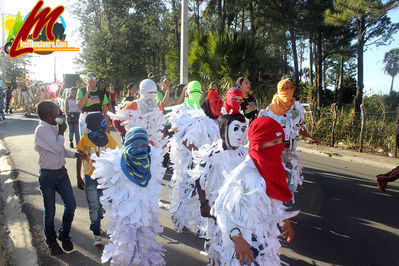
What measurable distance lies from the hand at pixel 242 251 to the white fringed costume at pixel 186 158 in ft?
5.13

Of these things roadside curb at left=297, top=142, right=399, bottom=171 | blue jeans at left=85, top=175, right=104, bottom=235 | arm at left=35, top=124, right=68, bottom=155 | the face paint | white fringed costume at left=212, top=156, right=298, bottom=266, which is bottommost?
roadside curb at left=297, top=142, right=399, bottom=171

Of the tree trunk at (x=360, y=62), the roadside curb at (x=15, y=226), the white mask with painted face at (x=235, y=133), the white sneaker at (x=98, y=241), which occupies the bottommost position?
the roadside curb at (x=15, y=226)

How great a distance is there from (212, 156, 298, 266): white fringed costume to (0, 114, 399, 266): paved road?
1.33 metres

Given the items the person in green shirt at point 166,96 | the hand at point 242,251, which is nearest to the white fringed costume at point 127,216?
the hand at point 242,251

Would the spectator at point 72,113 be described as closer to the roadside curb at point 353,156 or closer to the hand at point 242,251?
the roadside curb at point 353,156

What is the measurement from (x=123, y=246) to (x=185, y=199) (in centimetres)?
132

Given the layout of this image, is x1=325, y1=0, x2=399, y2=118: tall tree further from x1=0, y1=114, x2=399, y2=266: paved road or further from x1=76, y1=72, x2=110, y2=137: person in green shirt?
x1=76, y1=72, x2=110, y2=137: person in green shirt

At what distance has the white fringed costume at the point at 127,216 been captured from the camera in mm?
2746

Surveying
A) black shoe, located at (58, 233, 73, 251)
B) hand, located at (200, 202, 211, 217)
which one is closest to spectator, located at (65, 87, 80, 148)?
black shoe, located at (58, 233, 73, 251)

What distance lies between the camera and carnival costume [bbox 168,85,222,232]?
3.66 metres

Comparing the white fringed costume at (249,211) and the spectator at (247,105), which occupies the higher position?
the spectator at (247,105)

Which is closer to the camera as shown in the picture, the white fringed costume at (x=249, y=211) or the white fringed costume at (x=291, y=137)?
the white fringed costume at (x=249, y=211)

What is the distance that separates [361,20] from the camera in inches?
482

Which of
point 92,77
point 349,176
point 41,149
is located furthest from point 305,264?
point 92,77
